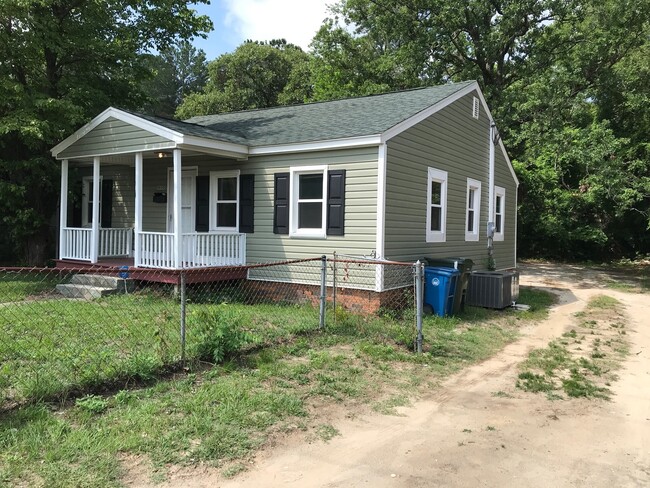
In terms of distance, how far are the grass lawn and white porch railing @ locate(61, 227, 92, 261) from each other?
12.0ft

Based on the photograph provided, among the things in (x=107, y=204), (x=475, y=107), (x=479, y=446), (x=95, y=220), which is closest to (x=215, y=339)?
(x=479, y=446)

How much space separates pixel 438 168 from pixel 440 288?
3.20 metres

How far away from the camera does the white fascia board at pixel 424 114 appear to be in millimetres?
9473

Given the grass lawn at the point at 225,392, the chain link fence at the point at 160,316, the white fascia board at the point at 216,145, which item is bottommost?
the grass lawn at the point at 225,392

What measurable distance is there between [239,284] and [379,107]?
5130 millimetres

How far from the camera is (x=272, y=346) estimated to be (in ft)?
21.3

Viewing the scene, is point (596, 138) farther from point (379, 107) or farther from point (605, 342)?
point (605, 342)

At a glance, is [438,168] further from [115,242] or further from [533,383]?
[115,242]

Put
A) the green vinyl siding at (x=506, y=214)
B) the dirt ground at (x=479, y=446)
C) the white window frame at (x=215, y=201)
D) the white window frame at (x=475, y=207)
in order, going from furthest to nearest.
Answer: the green vinyl siding at (x=506, y=214), the white window frame at (x=475, y=207), the white window frame at (x=215, y=201), the dirt ground at (x=479, y=446)

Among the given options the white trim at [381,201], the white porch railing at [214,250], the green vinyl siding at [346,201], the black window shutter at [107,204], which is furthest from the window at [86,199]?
the white trim at [381,201]

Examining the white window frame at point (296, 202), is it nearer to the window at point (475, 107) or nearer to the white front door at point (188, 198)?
the white front door at point (188, 198)

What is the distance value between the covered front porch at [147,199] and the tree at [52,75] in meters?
0.87

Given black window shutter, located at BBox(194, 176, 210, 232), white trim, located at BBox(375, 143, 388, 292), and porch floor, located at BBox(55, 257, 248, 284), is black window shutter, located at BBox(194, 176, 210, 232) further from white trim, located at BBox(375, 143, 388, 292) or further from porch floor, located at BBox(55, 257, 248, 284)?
white trim, located at BBox(375, 143, 388, 292)

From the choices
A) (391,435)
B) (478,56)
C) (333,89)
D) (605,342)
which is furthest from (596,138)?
(391,435)
